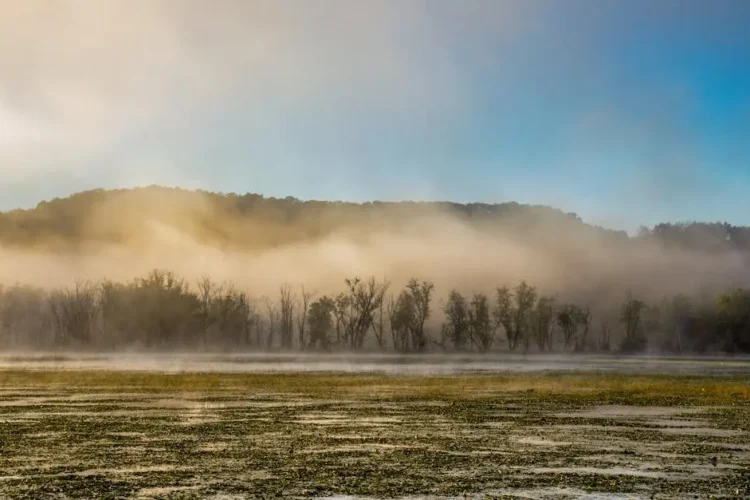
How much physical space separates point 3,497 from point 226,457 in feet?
26.7

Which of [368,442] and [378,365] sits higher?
[368,442]

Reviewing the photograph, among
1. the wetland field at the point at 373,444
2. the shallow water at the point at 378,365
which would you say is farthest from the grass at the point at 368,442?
the shallow water at the point at 378,365

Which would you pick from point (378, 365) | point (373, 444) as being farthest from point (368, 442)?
point (378, 365)

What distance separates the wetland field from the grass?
7 centimetres

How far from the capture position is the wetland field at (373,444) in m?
23.4

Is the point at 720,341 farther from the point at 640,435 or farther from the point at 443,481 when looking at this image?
the point at 443,481

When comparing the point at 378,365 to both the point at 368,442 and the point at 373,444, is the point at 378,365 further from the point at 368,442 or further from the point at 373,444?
the point at 373,444

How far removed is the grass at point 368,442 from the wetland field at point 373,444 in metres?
0.07

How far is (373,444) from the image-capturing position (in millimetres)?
31594

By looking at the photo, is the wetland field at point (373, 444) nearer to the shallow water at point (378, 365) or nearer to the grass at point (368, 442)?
the grass at point (368, 442)

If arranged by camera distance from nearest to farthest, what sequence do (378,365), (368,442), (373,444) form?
(373,444)
(368,442)
(378,365)

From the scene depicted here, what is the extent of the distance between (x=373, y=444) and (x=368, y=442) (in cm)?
56

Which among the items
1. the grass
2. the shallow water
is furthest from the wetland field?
the shallow water

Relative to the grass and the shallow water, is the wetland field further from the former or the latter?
the shallow water
